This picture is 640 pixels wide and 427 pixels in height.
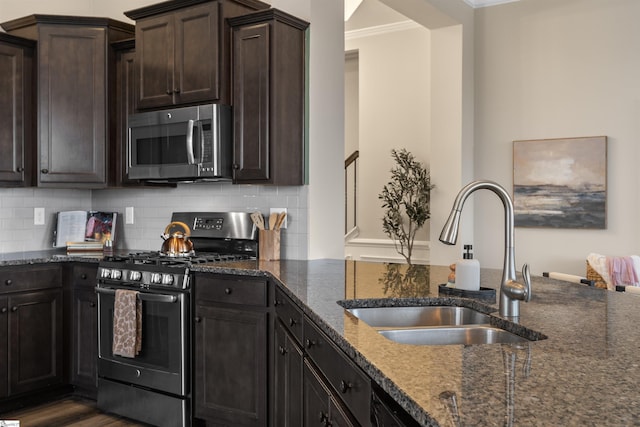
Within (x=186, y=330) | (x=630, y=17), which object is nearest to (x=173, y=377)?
(x=186, y=330)

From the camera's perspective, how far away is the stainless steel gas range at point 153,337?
138 inches

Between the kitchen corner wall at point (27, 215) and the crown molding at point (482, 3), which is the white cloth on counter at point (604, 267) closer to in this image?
the crown molding at point (482, 3)

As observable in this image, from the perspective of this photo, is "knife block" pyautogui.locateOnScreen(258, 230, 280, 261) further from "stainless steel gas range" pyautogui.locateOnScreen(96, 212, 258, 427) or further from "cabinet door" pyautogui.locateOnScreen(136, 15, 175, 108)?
"cabinet door" pyautogui.locateOnScreen(136, 15, 175, 108)

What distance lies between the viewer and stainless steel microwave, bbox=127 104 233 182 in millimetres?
3806

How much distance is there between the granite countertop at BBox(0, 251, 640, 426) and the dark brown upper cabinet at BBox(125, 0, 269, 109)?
1888 millimetres

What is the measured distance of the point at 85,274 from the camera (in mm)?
4066

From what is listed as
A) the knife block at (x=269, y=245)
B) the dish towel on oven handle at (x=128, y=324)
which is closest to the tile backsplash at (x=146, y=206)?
the knife block at (x=269, y=245)

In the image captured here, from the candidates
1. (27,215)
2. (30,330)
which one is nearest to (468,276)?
(30,330)

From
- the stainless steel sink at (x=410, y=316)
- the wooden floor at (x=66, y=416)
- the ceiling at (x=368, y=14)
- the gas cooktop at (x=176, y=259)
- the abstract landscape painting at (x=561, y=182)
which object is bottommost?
the wooden floor at (x=66, y=416)

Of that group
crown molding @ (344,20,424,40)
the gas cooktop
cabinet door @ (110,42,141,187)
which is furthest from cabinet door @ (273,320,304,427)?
crown molding @ (344,20,424,40)

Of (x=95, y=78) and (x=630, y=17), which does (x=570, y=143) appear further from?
(x=95, y=78)

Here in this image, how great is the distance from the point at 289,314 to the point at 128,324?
133cm

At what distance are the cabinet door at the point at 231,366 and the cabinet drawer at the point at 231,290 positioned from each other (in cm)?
5

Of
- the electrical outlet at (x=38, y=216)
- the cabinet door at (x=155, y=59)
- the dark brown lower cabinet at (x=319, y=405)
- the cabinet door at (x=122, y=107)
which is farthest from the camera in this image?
the electrical outlet at (x=38, y=216)
